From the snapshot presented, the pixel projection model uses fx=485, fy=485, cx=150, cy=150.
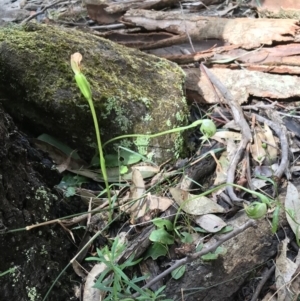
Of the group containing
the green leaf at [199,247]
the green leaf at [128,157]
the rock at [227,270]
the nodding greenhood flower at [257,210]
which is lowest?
the rock at [227,270]

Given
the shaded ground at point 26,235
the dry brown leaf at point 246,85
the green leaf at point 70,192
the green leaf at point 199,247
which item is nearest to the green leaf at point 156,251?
the green leaf at point 199,247

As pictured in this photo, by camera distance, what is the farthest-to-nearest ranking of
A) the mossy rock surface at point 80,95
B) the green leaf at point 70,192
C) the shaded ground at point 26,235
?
the mossy rock surface at point 80,95, the green leaf at point 70,192, the shaded ground at point 26,235

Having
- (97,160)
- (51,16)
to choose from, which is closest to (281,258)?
(97,160)

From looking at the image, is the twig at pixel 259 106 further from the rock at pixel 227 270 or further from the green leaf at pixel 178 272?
the green leaf at pixel 178 272

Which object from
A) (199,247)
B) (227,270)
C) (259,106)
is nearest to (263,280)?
(227,270)

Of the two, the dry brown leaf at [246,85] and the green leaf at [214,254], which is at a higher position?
the dry brown leaf at [246,85]

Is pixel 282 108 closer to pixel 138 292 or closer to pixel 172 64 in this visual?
pixel 172 64

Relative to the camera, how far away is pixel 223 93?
2.26 meters

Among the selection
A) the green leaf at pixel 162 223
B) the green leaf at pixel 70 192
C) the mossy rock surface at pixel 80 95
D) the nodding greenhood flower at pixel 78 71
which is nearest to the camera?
the nodding greenhood flower at pixel 78 71

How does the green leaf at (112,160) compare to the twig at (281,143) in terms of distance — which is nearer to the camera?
the twig at (281,143)

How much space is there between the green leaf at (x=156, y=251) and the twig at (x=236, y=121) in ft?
1.09

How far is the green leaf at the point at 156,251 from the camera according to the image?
164 cm

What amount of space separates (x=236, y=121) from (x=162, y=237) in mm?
713

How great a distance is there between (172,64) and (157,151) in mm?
465
